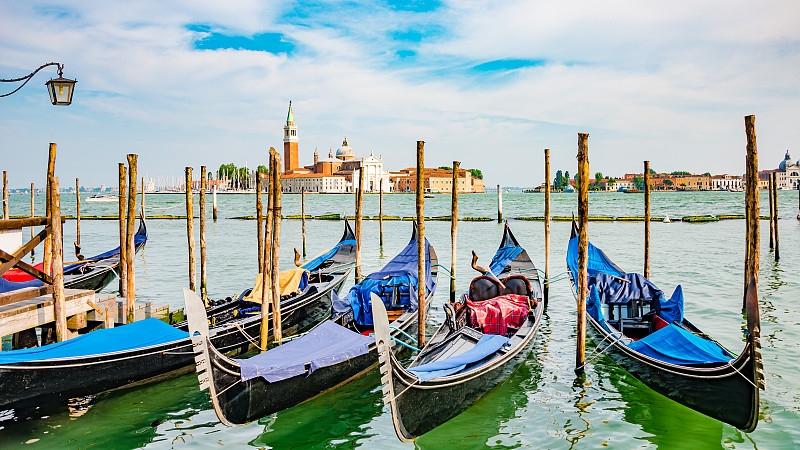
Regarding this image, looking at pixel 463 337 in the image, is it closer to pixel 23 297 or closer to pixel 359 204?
pixel 23 297

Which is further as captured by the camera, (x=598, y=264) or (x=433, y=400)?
(x=598, y=264)

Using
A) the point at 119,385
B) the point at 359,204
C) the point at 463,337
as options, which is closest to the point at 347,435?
the point at 463,337

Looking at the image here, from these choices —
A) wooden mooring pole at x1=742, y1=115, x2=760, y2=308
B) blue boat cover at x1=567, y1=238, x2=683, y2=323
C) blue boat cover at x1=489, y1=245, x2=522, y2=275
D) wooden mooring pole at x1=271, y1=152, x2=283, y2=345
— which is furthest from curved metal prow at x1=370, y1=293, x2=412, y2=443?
blue boat cover at x1=489, y1=245, x2=522, y2=275

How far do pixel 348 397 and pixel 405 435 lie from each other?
1323 millimetres

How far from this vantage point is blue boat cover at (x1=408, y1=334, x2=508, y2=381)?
3775 millimetres

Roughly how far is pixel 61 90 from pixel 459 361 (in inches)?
146

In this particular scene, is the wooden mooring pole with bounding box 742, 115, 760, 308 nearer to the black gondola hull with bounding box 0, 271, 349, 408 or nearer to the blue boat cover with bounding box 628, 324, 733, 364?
the blue boat cover with bounding box 628, 324, 733, 364

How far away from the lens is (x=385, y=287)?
6.65 meters

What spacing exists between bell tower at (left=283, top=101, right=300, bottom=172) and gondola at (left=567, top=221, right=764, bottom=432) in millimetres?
81966

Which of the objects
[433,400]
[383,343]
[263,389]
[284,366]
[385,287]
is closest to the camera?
[383,343]

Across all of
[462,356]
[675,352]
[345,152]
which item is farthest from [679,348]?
[345,152]

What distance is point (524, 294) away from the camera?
660 cm

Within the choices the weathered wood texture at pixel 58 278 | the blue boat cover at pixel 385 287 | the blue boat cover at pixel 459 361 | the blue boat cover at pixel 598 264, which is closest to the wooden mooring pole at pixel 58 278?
the weathered wood texture at pixel 58 278

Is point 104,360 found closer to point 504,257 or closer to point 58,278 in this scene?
point 58,278
